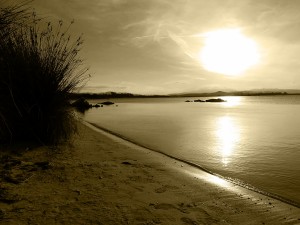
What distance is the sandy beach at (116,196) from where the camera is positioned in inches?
115

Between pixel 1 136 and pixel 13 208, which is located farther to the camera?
pixel 1 136

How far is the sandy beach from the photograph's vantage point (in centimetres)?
292

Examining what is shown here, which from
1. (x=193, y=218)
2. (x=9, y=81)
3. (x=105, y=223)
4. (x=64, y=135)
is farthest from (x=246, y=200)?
(x=9, y=81)

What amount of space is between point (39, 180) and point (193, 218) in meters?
2.20

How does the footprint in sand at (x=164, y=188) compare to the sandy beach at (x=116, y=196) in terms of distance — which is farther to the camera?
the footprint in sand at (x=164, y=188)

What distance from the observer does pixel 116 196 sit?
3.51 metres

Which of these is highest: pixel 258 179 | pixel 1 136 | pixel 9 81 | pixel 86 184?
pixel 9 81

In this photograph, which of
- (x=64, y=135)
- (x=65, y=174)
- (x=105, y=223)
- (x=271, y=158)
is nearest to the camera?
(x=105, y=223)

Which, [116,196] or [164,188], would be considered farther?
[164,188]

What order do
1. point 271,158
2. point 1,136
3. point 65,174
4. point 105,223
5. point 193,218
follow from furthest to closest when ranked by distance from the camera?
point 271,158
point 1,136
point 65,174
point 193,218
point 105,223

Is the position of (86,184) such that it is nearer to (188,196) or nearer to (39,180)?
(39,180)

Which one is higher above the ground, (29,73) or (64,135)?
(29,73)

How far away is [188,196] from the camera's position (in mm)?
3768

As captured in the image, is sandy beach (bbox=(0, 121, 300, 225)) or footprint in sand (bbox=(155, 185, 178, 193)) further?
footprint in sand (bbox=(155, 185, 178, 193))
